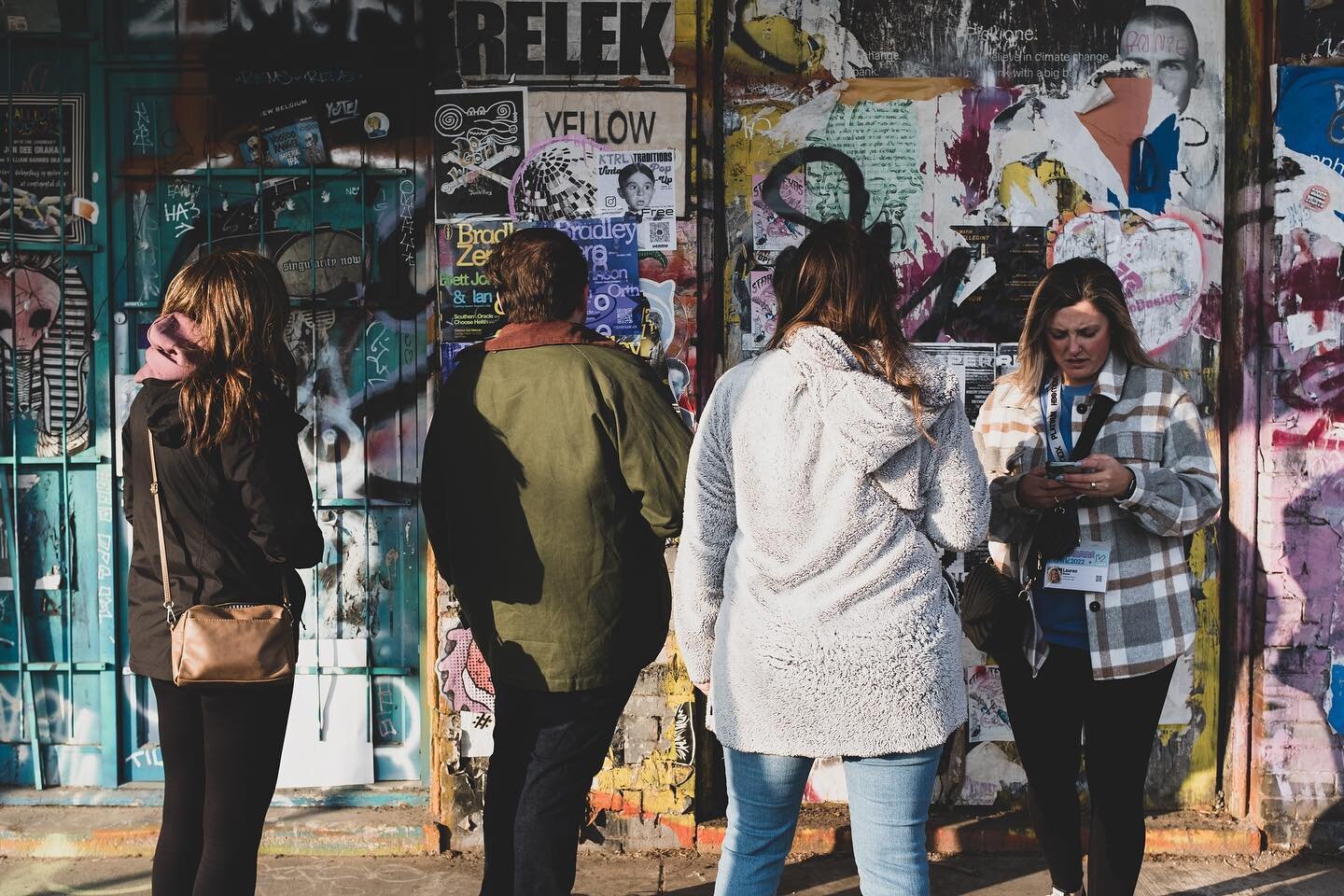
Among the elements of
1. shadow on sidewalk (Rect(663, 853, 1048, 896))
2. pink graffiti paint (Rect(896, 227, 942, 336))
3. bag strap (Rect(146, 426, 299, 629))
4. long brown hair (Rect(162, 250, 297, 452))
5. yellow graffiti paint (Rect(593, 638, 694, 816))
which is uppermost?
pink graffiti paint (Rect(896, 227, 942, 336))

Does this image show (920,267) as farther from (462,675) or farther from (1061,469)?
(462,675)

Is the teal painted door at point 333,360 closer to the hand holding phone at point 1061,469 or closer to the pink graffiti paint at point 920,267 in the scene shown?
the pink graffiti paint at point 920,267

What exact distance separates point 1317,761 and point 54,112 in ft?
16.0

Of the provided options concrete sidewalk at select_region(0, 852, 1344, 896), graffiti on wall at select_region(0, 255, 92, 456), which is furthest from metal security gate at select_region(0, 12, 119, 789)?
concrete sidewalk at select_region(0, 852, 1344, 896)

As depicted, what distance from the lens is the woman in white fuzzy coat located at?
2.38 meters

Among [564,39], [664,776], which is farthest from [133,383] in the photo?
[664,776]

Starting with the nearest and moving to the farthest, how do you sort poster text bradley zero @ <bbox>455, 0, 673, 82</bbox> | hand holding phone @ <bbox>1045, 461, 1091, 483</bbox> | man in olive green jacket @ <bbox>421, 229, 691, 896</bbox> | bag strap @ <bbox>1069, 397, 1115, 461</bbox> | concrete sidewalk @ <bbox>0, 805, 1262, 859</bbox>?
1. man in olive green jacket @ <bbox>421, 229, 691, 896</bbox>
2. hand holding phone @ <bbox>1045, 461, 1091, 483</bbox>
3. bag strap @ <bbox>1069, 397, 1115, 461</bbox>
4. poster text bradley zero @ <bbox>455, 0, 673, 82</bbox>
5. concrete sidewalk @ <bbox>0, 805, 1262, 859</bbox>

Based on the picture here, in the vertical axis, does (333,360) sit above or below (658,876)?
above

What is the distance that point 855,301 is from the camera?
2.43m

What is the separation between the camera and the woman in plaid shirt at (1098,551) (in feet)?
9.95

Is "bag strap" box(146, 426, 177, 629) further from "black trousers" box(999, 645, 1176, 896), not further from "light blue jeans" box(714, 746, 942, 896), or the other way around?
"black trousers" box(999, 645, 1176, 896)

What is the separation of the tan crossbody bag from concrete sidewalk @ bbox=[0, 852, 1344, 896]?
4.75 feet

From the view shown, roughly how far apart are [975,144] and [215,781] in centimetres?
307

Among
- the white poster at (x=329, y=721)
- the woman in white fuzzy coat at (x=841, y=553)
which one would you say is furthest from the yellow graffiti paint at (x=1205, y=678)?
the white poster at (x=329, y=721)
